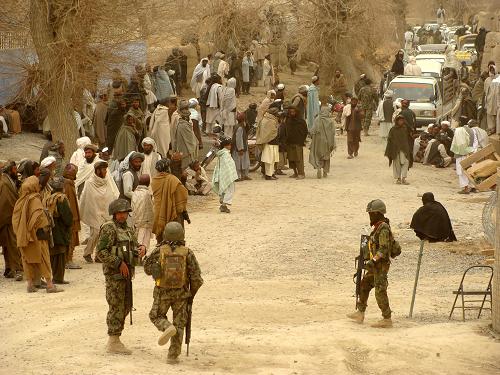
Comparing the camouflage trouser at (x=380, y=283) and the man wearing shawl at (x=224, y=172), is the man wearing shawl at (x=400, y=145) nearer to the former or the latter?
the man wearing shawl at (x=224, y=172)

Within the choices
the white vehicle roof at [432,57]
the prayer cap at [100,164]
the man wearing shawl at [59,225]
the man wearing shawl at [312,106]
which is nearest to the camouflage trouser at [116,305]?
the man wearing shawl at [59,225]

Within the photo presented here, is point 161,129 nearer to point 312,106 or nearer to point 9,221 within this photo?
point 312,106

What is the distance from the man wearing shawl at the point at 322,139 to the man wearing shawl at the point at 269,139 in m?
0.74

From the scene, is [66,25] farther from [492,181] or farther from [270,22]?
[270,22]

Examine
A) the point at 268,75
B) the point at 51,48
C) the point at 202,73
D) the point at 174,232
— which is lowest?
the point at 268,75

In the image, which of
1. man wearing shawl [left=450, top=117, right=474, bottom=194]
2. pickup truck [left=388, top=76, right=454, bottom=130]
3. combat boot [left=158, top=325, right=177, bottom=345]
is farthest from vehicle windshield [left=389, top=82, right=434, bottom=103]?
combat boot [left=158, top=325, right=177, bottom=345]

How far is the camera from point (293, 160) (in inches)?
957

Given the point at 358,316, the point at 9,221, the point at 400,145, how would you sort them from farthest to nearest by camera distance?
the point at 400,145, the point at 9,221, the point at 358,316

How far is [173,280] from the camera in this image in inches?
436

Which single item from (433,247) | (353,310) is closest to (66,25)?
(433,247)

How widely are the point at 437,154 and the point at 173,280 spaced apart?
56.1ft

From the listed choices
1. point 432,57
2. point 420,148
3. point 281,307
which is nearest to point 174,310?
point 281,307

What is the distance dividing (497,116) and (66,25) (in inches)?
403

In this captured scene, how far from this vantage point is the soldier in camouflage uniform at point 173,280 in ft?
36.3
